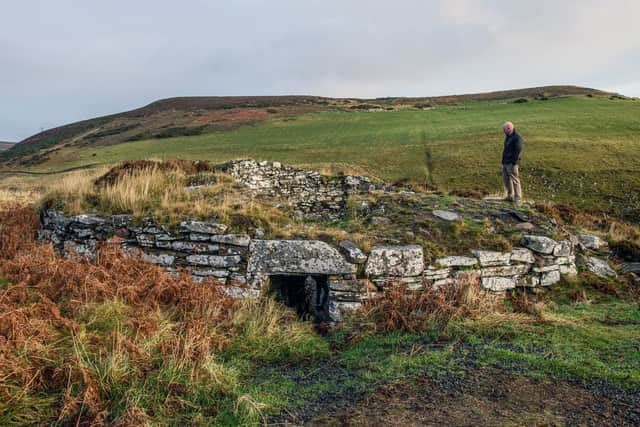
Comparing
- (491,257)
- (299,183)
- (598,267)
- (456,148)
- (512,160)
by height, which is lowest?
(598,267)

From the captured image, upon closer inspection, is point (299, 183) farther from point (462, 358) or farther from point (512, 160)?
point (462, 358)

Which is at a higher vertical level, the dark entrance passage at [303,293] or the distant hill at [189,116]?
the distant hill at [189,116]

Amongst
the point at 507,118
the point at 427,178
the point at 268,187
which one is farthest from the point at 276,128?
the point at 268,187

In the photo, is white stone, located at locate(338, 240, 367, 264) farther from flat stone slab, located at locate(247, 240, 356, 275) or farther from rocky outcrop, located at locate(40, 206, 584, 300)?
flat stone slab, located at locate(247, 240, 356, 275)

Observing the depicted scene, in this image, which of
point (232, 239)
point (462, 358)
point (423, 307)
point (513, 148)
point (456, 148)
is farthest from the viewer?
point (456, 148)

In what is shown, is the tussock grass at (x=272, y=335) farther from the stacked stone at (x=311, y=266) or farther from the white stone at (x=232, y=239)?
the white stone at (x=232, y=239)

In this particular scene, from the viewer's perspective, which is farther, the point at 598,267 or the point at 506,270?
the point at 598,267

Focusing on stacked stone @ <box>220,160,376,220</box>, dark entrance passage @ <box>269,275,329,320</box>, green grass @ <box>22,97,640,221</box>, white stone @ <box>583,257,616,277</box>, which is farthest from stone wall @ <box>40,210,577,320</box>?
green grass @ <box>22,97,640,221</box>

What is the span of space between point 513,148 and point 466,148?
14.3 m

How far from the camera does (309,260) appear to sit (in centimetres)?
707

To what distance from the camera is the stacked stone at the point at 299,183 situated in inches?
546

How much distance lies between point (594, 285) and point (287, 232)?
253 inches

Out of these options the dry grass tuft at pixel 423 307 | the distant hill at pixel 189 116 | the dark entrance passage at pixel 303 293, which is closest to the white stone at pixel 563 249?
the dry grass tuft at pixel 423 307

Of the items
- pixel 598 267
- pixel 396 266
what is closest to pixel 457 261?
pixel 396 266
